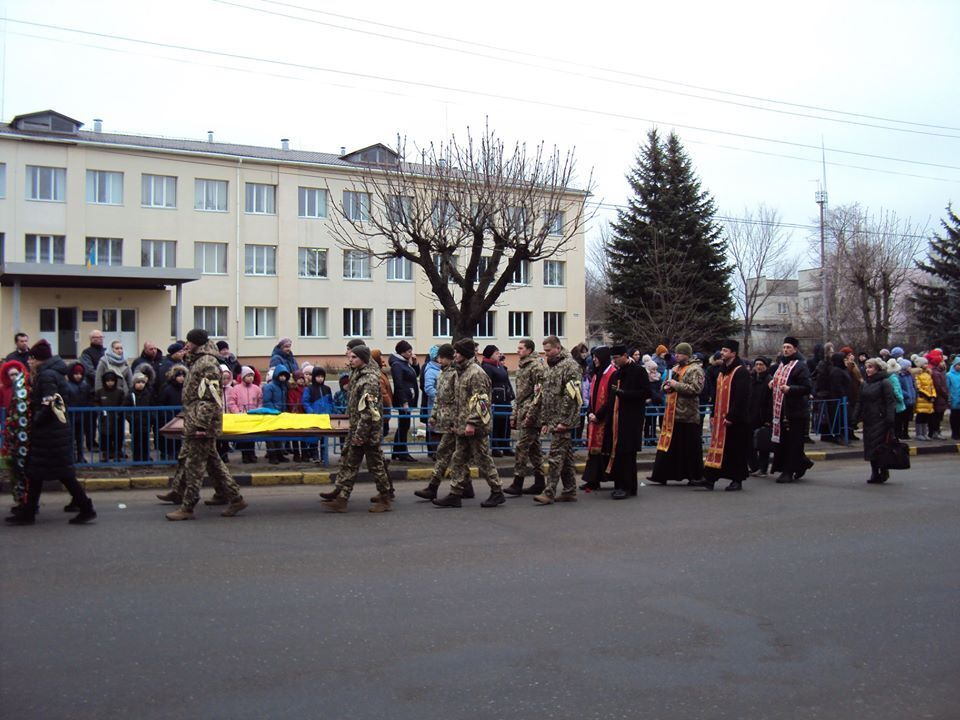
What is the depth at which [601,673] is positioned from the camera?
5207 mm

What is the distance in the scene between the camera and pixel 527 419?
11.8 metres

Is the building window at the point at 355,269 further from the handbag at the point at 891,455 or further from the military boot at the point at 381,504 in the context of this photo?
the military boot at the point at 381,504

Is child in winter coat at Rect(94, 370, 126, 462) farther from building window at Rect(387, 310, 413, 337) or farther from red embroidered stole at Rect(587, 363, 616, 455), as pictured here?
building window at Rect(387, 310, 413, 337)

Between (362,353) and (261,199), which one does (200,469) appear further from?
(261,199)

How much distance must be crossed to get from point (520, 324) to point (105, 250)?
24.3m

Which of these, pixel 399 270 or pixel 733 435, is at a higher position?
pixel 399 270

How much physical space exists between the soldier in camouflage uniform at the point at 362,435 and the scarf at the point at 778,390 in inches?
256

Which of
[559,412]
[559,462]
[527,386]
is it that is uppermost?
[527,386]

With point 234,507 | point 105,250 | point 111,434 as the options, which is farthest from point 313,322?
point 234,507

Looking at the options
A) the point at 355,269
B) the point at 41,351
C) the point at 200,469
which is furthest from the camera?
the point at 355,269

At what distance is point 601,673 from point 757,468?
10527 mm

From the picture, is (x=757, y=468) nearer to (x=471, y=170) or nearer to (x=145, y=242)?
(x=471, y=170)

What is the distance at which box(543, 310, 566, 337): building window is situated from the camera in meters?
58.0

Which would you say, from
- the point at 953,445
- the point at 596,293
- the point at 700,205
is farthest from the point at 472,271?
the point at 596,293
